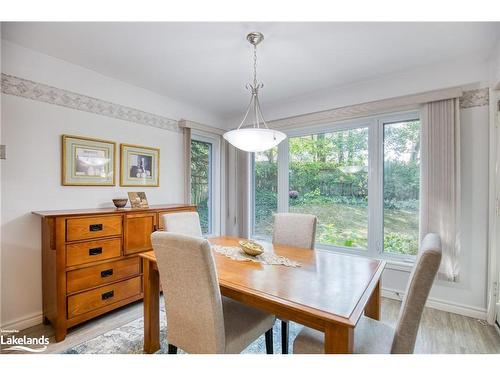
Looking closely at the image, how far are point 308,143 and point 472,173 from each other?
1.74 meters

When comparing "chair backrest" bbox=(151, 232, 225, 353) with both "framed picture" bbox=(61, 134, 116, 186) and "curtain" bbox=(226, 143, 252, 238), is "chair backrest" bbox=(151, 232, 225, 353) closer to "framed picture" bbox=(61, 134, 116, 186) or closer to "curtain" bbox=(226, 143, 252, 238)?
"framed picture" bbox=(61, 134, 116, 186)

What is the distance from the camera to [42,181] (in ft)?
7.18

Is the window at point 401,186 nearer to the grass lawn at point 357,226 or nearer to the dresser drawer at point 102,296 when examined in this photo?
the grass lawn at point 357,226

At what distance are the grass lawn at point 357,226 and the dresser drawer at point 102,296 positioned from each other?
217cm

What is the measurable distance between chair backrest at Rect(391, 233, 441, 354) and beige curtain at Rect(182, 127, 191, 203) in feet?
9.20

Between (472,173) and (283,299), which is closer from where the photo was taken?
(283,299)

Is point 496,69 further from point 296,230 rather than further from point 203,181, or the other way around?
point 203,181

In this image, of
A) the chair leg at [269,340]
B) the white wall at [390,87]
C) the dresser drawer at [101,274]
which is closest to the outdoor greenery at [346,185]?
the white wall at [390,87]

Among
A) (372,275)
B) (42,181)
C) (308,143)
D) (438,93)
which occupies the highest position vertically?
(438,93)

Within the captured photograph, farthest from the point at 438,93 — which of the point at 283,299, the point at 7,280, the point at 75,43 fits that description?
the point at 7,280

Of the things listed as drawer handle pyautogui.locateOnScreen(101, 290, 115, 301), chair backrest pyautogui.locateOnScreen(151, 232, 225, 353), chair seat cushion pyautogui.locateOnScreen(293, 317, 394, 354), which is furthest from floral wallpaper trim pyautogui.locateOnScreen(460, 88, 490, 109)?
drawer handle pyautogui.locateOnScreen(101, 290, 115, 301)

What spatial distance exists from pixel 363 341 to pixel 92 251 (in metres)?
2.14
